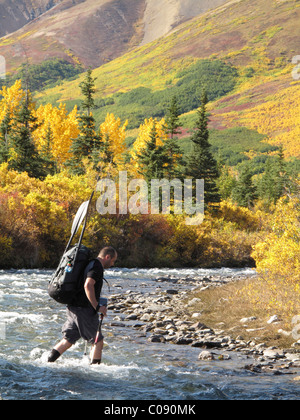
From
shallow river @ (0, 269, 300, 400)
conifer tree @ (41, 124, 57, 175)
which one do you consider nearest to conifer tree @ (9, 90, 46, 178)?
conifer tree @ (41, 124, 57, 175)

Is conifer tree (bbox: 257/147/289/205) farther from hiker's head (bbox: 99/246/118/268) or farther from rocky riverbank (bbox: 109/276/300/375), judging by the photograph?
hiker's head (bbox: 99/246/118/268)

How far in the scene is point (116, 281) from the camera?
24609mm

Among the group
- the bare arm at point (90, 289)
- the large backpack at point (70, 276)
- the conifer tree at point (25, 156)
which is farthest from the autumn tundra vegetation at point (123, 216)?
the large backpack at point (70, 276)

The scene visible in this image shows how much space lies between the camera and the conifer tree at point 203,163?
50.6m

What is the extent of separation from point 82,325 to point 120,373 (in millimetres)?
1439

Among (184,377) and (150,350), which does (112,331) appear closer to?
(150,350)

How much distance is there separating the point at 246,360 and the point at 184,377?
1.94 m

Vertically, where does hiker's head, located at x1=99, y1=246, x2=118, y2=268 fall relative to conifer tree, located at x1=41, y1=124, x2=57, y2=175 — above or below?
below

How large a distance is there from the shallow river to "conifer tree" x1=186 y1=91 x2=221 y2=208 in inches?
1487

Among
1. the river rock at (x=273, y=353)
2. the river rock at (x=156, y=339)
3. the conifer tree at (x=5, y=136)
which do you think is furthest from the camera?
the conifer tree at (x=5, y=136)

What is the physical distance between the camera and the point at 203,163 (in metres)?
51.2

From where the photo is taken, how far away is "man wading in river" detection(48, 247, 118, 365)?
8.38 meters

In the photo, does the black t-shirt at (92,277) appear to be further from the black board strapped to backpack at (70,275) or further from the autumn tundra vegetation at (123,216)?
the autumn tundra vegetation at (123,216)

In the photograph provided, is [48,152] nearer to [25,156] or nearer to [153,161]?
[25,156]
